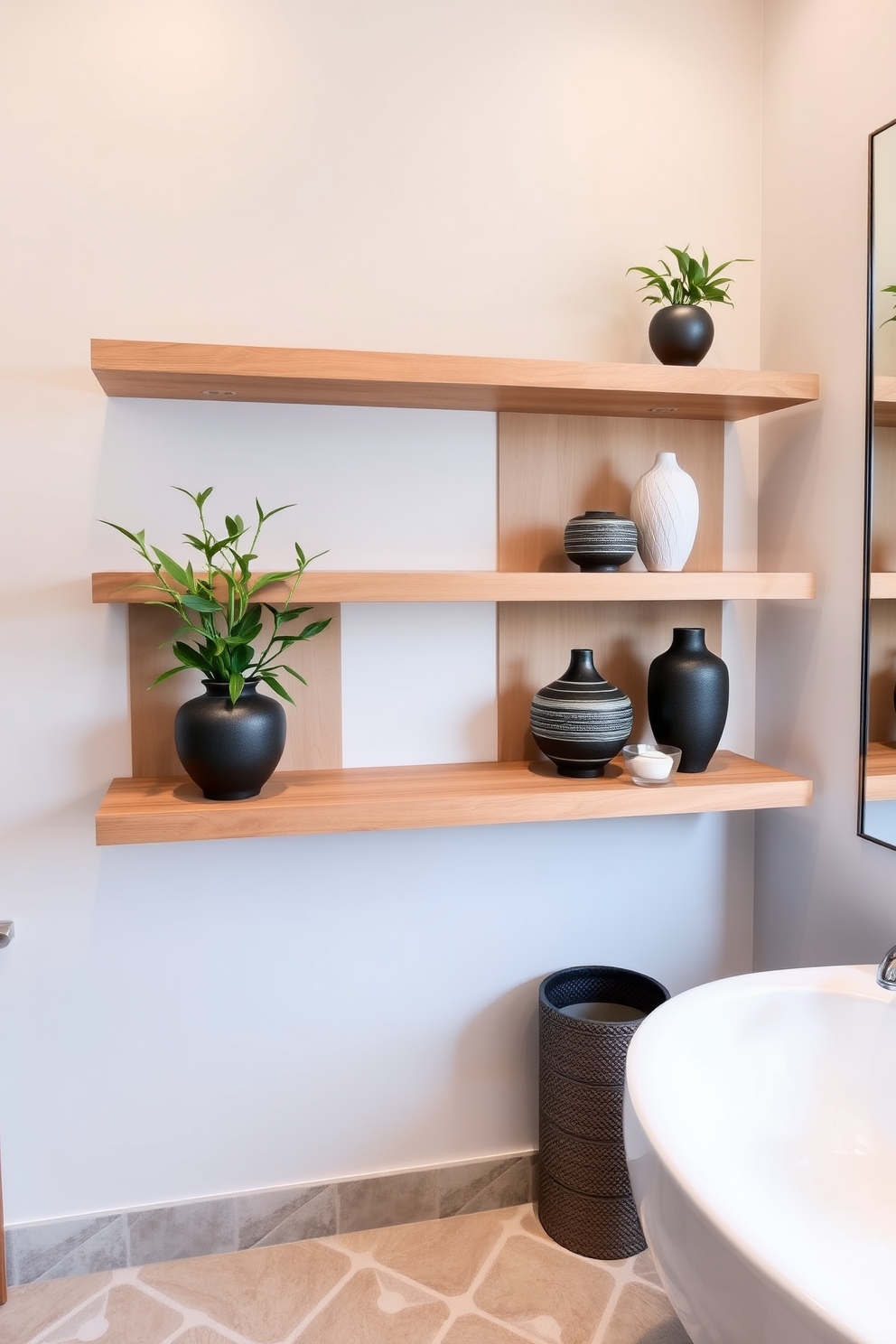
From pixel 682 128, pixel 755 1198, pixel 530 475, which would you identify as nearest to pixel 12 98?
pixel 530 475

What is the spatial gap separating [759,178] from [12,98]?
1.35m

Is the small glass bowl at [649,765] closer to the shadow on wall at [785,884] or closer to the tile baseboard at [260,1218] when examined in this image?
the shadow on wall at [785,884]

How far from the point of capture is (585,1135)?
67.0 inches

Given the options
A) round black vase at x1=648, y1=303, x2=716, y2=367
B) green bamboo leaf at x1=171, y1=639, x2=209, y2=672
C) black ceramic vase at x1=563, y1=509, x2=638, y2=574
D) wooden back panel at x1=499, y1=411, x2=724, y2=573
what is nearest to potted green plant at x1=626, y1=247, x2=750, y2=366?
round black vase at x1=648, y1=303, x2=716, y2=367

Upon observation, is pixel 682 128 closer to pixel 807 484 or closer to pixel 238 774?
pixel 807 484

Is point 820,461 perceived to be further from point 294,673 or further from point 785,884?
point 294,673

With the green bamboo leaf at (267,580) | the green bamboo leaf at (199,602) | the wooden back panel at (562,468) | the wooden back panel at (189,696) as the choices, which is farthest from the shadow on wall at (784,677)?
the green bamboo leaf at (199,602)

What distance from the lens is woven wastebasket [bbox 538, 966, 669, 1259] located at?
168cm

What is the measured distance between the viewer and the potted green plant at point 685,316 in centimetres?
170

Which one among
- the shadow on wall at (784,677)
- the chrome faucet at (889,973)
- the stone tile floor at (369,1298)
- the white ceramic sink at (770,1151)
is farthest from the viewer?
the shadow on wall at (784,677)

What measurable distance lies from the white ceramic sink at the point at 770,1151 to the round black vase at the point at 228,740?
2.28 ft

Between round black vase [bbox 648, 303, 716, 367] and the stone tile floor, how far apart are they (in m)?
1.61

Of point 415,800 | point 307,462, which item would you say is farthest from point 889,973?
point 307,462

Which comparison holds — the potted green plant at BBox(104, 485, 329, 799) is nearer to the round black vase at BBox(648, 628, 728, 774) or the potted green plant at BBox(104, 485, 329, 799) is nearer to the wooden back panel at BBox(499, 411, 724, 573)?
the wooden back panel at BBox(499, 411, 724, 573)
